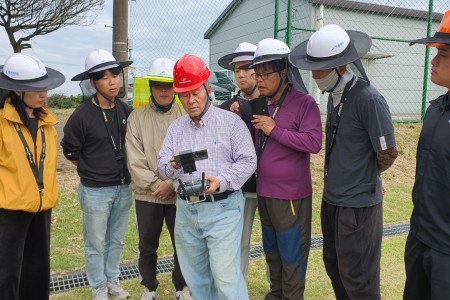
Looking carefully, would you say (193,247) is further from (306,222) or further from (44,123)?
(44,123)

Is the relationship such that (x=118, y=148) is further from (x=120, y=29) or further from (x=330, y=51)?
Answer: (x=120, y=29)

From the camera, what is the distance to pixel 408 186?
728 cm

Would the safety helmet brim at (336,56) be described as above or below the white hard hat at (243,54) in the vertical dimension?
below

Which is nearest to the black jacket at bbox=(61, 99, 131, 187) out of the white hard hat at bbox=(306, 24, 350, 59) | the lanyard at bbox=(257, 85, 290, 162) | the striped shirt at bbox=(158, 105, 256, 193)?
the striped shirt at bbox=(158, 105, 256, 193)

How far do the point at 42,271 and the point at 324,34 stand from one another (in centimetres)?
257

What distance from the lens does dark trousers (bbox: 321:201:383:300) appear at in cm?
272

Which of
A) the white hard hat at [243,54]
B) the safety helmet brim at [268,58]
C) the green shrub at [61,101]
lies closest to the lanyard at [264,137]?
the safety helmet brim at [268,58]

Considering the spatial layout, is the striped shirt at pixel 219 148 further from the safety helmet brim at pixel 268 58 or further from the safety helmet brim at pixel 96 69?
the safety helmet brim at pixel 96 69

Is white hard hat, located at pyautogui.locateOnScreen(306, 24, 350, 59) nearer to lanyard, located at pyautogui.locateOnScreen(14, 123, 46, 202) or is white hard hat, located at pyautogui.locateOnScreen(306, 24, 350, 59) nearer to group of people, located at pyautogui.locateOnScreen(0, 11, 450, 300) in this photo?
group of people, located at pyautogui.locateOnScreen(0, 11, 450, 300)

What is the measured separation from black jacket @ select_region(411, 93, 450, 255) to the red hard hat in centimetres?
136

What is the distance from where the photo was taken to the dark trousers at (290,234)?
2.88 m

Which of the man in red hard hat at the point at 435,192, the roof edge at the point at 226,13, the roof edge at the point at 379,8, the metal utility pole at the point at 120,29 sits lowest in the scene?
the man in red hard hat at the point at 435,192

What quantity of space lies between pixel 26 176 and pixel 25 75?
0.69 m

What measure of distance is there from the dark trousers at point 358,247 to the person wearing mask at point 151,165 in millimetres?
1302
